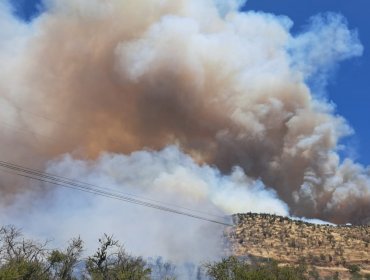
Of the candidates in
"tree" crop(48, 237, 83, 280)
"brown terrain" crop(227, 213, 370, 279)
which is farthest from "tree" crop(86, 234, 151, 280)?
"brown terrain" crop(227, 213, 370, 279)

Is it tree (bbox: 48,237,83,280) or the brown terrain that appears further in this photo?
→ the brown terrain

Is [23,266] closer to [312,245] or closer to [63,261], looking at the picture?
[63,261]

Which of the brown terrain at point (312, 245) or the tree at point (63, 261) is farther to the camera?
the brown terrain at point (312, 245)

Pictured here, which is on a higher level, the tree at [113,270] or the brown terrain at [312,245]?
the brown terrain at [312,245]

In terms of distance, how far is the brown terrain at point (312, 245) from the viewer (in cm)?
17300

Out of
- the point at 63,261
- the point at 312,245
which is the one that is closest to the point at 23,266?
the point at 63,261

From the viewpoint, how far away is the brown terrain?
173m

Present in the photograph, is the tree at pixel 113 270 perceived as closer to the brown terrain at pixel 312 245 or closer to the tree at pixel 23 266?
the tree at pixel 23 266

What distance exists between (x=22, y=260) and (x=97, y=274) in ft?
43.8

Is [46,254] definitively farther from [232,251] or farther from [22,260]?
[232,251]

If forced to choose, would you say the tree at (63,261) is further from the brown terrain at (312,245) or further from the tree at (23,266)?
the brown terrain at (312,245)

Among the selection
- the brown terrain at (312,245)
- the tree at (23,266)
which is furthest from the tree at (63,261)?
the brown terrain at (312,245)

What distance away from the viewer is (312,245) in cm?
18038

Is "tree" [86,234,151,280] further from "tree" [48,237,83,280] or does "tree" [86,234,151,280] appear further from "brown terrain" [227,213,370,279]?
"brown terrain" [227,213,370,279]
